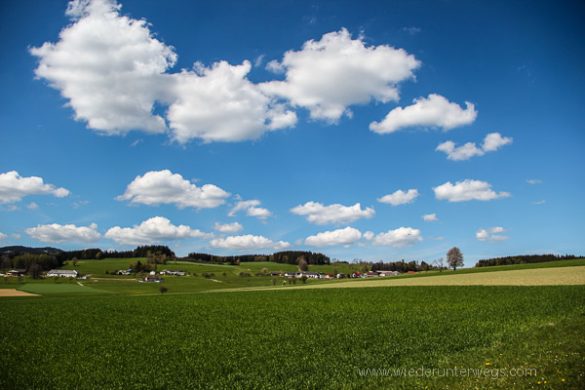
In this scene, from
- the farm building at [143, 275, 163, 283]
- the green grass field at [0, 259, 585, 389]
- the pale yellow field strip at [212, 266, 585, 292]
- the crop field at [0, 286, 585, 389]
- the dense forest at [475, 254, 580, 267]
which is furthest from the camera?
the dense forest at [475, 254, 580, 267]

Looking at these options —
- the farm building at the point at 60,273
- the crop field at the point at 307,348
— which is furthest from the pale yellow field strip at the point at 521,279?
the farm building at the point at 60,273

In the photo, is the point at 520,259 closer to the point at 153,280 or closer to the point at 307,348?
the point at 153,280

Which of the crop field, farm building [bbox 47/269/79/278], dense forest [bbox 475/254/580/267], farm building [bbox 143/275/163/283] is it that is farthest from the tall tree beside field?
farm building [bbox 47/269/79/278]

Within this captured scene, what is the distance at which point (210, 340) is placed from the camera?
23.4 meters

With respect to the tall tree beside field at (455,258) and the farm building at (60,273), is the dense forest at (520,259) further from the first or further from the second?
the farm building at (60,273)

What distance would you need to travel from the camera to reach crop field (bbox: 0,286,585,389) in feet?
48.7

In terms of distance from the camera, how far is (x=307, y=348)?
20781 millimetres

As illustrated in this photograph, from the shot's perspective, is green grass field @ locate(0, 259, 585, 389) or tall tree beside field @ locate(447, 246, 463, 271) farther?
tall tree beside field @ locate(447, 246, 463, 271)

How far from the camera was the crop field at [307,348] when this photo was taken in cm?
1485

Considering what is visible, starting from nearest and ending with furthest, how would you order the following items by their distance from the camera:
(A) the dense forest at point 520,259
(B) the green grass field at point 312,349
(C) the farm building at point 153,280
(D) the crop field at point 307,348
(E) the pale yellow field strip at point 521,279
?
(B) the green grass field at point 312,349, (D) the crop field at point 307,348, (E) the pale yellow field strip at point 521,279, (C) the farm building at point 153,280, (A) the dense forest at point 520,259

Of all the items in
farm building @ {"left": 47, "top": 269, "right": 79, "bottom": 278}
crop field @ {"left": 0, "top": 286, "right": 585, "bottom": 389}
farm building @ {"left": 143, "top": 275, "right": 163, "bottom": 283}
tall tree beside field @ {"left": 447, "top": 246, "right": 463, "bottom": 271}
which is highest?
crop field @ {"left": 0, "top": 286, "right": 585, "bottom": 389}

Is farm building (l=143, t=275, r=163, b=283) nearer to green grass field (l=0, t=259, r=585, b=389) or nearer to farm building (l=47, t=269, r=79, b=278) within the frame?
farm building (l=47, t=269, r=79, b=278)

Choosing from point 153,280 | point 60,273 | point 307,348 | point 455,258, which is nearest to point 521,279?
point 307,348

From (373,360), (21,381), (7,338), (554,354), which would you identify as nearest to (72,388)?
(21,381)
